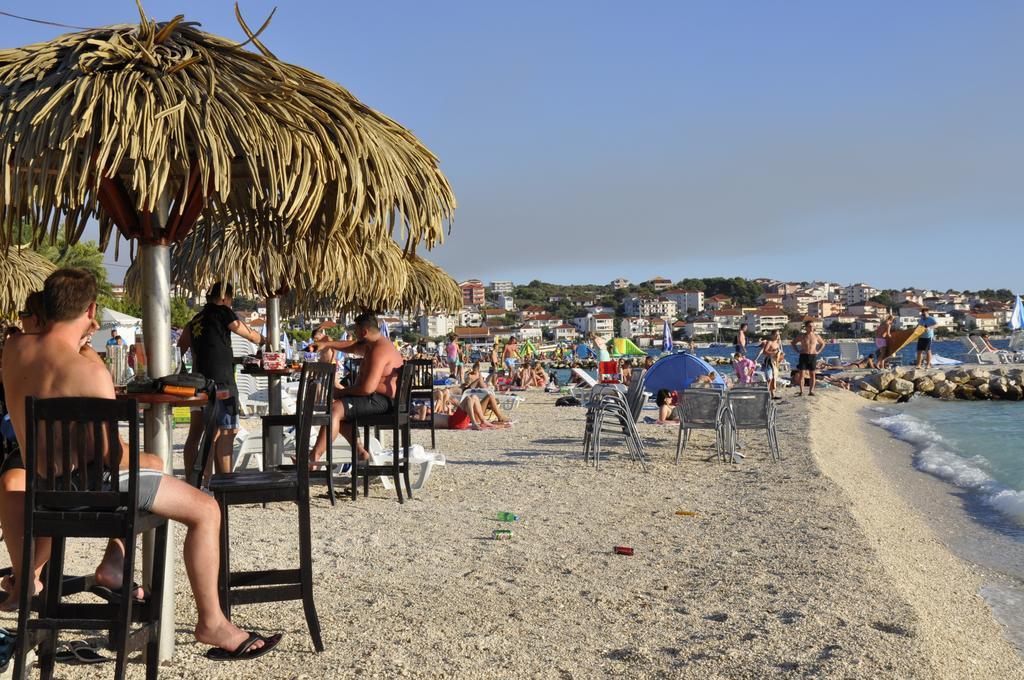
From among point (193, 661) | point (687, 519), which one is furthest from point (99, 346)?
point (193, 661)

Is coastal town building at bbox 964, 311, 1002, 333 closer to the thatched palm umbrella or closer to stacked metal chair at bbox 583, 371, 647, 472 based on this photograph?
stacked metal chair at bbox 583, 371, 647, 472

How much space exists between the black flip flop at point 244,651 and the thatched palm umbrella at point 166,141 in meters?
0.23

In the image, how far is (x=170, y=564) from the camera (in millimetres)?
3654

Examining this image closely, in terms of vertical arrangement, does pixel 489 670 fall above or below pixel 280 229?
below

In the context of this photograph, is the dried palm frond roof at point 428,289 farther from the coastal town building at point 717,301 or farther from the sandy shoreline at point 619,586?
the coastal town building at point 717,301

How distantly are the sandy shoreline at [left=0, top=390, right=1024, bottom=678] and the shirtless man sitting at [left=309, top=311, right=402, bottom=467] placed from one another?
56 centimetres

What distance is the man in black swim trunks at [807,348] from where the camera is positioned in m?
18.1

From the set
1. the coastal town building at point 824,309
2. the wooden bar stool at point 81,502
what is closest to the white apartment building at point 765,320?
the coastal town building at point 824,309

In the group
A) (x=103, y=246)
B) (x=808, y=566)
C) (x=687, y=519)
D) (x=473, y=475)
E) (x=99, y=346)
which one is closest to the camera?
(x=103, y=246)

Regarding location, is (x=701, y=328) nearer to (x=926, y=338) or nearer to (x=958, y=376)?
(x=958, y=376)

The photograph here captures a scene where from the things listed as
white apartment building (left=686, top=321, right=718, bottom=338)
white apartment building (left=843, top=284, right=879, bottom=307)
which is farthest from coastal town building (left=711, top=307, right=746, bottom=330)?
white apartment building (left=843, top=284, right=879, bottom=307)

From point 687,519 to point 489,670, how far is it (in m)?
3.47

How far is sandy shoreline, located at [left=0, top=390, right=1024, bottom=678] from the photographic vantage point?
12.0ft

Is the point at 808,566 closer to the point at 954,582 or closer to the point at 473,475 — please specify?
the point at 954,582
